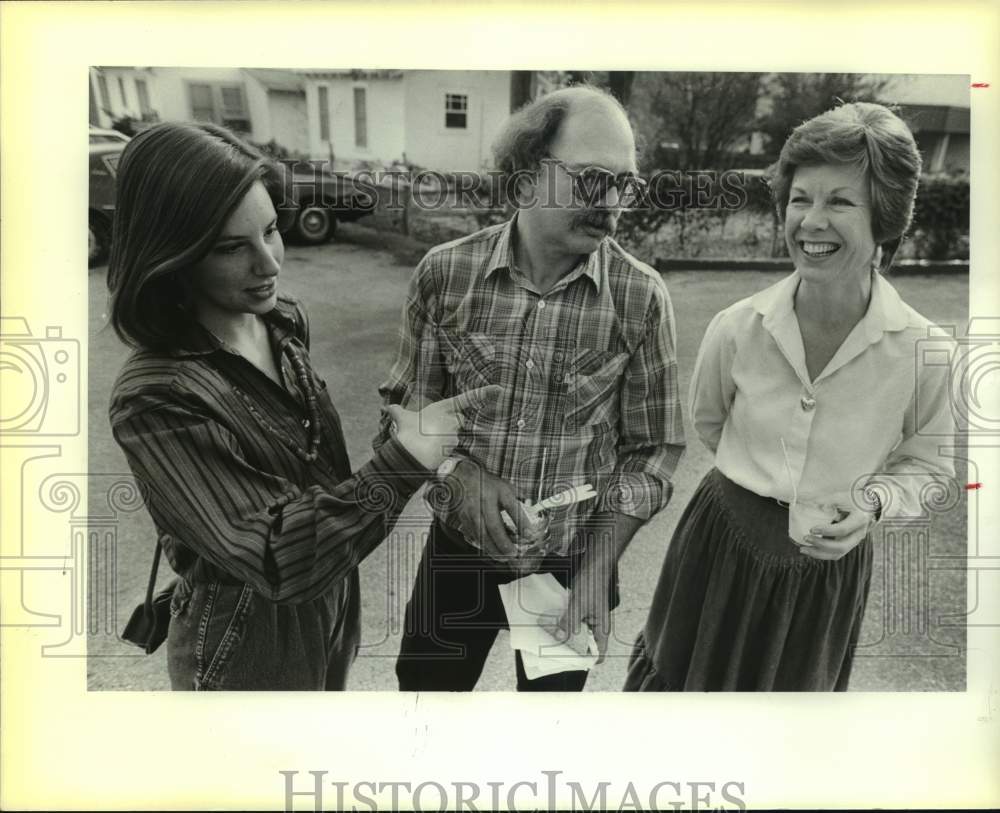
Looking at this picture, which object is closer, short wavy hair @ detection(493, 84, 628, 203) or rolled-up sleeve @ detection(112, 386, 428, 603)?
rolled-up sleeve @ detection(112, 386, 428, 603)

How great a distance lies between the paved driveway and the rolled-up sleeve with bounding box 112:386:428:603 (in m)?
0.14

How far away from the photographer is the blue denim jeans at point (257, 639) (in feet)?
9.61

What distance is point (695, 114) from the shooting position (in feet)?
9.82

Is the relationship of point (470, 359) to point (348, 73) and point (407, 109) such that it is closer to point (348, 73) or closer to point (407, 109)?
point (407, 109)

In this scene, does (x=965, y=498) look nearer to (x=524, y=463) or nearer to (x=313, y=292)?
(x=524, y=463)

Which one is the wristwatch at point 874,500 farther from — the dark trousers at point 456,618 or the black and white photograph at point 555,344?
the dark trousers at point 456,618

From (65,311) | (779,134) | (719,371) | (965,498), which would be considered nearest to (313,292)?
(65,311)

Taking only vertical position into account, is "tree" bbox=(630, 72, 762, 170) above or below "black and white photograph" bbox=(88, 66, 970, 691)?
above

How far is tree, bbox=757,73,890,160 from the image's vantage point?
118 inches

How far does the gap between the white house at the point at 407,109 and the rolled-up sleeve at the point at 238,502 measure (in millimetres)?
898

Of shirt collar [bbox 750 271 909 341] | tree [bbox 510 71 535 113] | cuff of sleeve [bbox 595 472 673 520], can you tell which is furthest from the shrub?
tree [bbox 510 71 535 113]

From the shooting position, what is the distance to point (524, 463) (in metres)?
3.01

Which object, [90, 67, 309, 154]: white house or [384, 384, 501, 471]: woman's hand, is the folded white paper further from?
[90, 67, 309, 154]: white house

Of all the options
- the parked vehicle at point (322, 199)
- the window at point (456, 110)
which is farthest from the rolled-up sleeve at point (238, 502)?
the window at point (456, 110)
